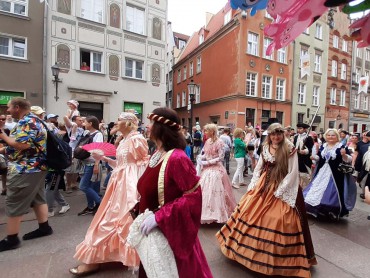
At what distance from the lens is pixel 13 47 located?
463 inches

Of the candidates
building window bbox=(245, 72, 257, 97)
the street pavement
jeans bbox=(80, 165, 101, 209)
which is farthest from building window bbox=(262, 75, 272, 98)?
jeans bbox=(80, 165, 101, 209)

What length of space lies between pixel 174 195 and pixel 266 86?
67.2ft

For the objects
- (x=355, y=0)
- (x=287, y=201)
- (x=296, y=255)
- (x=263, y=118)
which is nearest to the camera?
(x=355, y=0)

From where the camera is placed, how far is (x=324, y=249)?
343cm

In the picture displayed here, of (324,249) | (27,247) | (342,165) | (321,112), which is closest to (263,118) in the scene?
(321,112)

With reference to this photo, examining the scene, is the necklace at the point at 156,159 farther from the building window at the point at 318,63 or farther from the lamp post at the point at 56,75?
the building window at the point at 318,63

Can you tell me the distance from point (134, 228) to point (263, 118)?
64.5 feet

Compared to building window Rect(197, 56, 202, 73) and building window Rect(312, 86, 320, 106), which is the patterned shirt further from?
building window Rect(312, 86, 320, 106)

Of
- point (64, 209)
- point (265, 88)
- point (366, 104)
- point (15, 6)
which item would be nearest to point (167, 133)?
point (64, 209)

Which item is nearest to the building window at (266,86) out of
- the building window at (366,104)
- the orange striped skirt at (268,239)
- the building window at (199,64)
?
the building window at (199,64)

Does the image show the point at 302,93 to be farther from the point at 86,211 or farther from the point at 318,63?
the point at 86,211

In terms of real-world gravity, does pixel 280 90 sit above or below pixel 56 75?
above

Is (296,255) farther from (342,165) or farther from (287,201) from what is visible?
(342,165)

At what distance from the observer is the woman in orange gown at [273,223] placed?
261 cm
